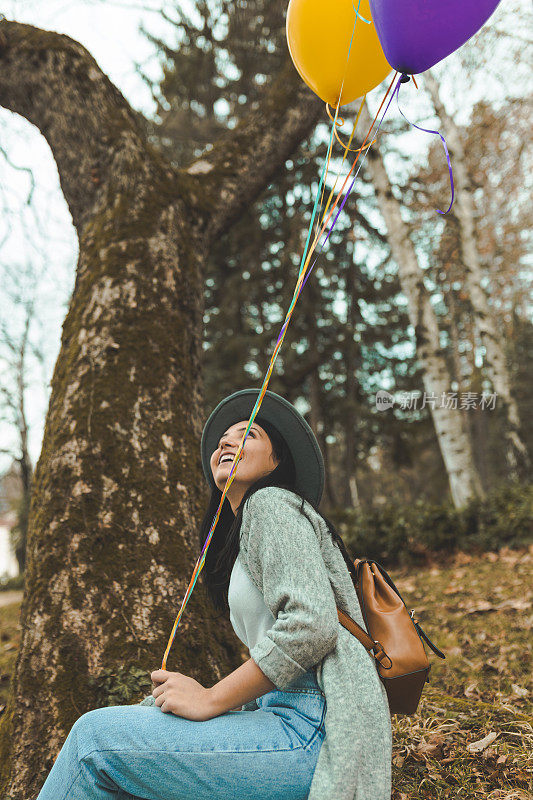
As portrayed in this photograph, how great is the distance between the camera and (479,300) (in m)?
9.50

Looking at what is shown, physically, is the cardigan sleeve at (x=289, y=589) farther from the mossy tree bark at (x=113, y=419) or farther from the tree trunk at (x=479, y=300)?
the tree trunk at (x=479, y=300)

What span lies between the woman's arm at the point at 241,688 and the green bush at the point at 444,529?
634cm

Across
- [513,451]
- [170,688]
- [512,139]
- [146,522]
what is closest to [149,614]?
[146,522]

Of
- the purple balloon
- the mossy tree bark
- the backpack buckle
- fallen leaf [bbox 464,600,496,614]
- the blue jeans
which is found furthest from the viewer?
fallen leaf [bbox 464,600,496,614]

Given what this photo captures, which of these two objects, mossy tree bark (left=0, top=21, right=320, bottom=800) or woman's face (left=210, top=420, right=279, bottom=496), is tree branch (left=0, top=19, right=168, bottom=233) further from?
woman's face (left=210, top=420, right=279, bottom=496)

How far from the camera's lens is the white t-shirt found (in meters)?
1.53

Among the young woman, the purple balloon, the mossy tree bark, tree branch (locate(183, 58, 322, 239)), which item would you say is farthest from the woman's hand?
tree branch (locate(183, 58, 322, 239))

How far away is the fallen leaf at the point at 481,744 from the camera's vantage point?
94.1 inches

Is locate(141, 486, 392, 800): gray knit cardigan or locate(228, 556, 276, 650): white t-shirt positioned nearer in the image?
locate(141, 486, 392, 800): gray knit cardigan

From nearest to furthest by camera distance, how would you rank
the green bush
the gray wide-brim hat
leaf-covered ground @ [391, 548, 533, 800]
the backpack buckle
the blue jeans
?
the blue jeans, the backpack buckle, the gray wide-brim hat, leaf-covered ground @ [391, 548, 533, 800], the green bush

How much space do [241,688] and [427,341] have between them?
22.3 feet

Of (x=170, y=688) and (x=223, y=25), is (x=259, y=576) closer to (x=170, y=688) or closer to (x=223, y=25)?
(x=170, y=688)

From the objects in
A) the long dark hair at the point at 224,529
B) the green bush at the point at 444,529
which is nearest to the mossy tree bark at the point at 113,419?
the long dark hair at the point at 224,529

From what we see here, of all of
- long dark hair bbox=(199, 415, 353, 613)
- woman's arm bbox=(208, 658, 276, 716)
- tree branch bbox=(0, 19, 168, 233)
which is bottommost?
woman's arm bbox=(208, 658, 276, 716)
